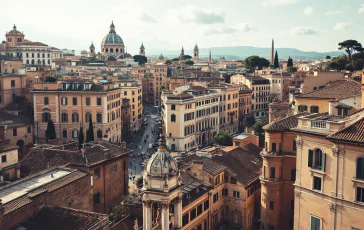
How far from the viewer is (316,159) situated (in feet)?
96.9

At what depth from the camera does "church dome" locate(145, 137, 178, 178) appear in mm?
22641

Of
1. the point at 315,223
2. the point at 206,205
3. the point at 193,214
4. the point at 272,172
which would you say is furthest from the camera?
the point at 272,172

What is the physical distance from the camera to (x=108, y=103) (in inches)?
2788

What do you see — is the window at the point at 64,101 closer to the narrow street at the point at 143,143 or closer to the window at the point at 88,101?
the window at the point at 88,101

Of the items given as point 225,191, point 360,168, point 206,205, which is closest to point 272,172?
point 225,191

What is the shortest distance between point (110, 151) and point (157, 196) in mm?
22159

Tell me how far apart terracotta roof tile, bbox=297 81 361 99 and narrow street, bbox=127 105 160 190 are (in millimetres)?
25334

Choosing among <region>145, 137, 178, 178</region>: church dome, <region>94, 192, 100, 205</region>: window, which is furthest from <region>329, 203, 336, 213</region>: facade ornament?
<region>94, 192, 100, 205</region>: window

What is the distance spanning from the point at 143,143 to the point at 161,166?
196 ft

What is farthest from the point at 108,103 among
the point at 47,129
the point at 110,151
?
the point at 110,151

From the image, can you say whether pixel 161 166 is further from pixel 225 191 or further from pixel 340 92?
pixel 340 92

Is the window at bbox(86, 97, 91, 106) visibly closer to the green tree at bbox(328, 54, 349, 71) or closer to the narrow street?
the narrow street

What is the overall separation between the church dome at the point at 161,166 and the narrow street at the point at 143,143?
33.6 m

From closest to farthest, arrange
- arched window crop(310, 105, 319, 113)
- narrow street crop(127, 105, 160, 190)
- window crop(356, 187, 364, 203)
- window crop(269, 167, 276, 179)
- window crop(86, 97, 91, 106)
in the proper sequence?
window crop(356, 187, 364, 203)
window crop(269, 167, 276, 179)
arched window crop(310, 105, 319, 113)
narrow street crop(127, 105, 160, 190)
window crop(86, 97, 91, 106)
